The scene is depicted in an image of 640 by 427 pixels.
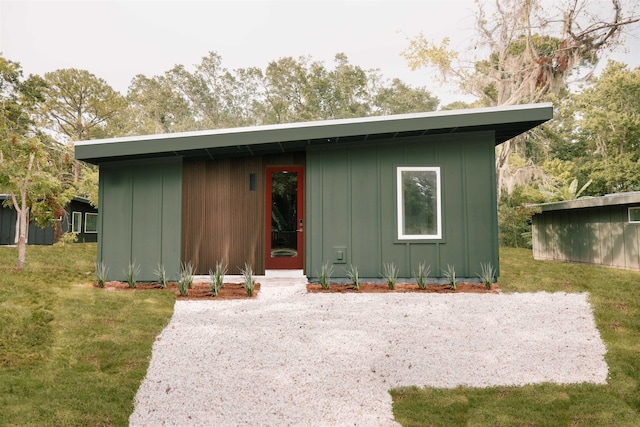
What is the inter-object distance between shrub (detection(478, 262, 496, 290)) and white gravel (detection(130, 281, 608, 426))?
798mm

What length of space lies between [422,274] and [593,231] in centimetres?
743

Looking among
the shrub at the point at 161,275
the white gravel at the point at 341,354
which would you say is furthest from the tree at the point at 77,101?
the white gravel at the point at 341,354

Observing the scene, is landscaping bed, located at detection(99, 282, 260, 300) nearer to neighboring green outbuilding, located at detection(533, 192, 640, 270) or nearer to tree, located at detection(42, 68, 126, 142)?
neighboring green outbuilding, located at detection(533, 192, 640, 270)

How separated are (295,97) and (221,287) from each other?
25.0m

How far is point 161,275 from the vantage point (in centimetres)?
827

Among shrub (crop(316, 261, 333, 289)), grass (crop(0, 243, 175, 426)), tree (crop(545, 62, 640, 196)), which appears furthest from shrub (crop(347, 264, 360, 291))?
tree (crop(545, 62, 640, 196))

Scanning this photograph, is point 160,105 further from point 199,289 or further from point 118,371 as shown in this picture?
point 118,371

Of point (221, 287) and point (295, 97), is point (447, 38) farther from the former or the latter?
point (221, 287)

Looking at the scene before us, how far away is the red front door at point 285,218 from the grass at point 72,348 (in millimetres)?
2492

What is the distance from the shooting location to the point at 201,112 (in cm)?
3381

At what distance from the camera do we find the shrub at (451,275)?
26.0 feet

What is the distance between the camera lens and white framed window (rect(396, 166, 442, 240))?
8.39 metres

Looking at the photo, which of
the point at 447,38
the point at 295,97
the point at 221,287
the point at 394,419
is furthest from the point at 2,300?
the point at 295,97

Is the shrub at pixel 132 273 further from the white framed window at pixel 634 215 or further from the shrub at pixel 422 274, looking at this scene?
the white framed window at pixel 634 215
